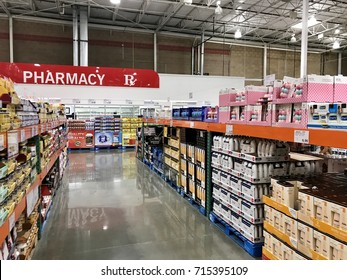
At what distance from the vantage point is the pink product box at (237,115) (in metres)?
3.91

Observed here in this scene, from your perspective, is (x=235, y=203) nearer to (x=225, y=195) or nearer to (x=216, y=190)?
(x=225, y=195)

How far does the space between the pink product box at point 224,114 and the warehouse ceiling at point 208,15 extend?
742cm

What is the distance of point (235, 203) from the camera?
4008mm

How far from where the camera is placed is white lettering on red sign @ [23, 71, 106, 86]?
940cm

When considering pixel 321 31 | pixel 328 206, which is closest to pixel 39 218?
pixel 328 206

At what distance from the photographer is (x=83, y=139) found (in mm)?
14703

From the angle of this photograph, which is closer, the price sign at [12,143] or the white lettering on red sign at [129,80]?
the price sign at [12,143]

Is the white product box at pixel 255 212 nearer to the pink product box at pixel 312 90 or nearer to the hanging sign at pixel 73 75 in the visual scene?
the pink product box at pixel 312 90

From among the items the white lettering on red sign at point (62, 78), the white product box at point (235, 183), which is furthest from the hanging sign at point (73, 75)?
the white product box at point (235, 183)

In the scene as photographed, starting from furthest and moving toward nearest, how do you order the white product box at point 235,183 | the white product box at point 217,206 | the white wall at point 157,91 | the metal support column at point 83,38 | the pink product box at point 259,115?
1. the metal support column at point 83,38
2. the white wall at point 157,91
3. the white product box at point 217,206
4. the white product box at point 235,183
5. the pink product box at point 259,115

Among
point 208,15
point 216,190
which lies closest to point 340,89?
point 216,190
